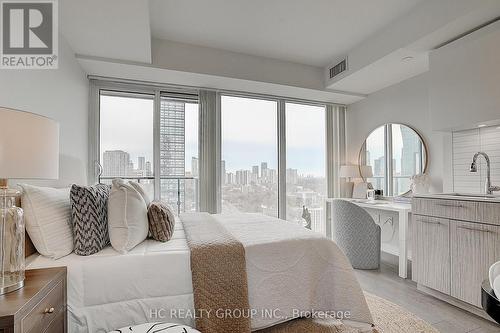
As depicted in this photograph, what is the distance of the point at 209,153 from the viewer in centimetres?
374

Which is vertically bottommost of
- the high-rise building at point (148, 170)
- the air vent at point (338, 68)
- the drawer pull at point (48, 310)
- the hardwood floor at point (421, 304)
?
the hardwood floor at point (421, 304)

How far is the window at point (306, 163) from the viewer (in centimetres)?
437

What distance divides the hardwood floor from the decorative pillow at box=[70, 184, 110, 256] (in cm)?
241

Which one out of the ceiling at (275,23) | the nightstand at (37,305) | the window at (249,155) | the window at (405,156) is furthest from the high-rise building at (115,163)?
the window at (405,156)

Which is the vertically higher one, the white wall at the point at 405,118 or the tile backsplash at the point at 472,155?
the white wall at the point at 405,118

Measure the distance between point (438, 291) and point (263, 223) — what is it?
1.69m

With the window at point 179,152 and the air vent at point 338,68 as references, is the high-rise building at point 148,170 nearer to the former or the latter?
the window at point 179,152

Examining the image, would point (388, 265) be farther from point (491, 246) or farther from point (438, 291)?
point (491, 246)

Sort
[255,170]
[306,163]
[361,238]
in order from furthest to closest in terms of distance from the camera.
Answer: [306,163] → [255,170] → [361,238]

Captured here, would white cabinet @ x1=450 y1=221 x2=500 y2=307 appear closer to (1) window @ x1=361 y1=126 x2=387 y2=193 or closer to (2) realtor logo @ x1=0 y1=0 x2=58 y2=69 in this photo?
(1) window @ x1=361 y1=126 x2=387 y2=193

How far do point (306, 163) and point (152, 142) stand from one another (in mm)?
2511

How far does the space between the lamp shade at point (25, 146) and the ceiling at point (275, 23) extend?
193 cm

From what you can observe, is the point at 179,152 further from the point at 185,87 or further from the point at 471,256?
the point at 471,256

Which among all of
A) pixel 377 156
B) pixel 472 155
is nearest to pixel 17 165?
pixel 472 155
